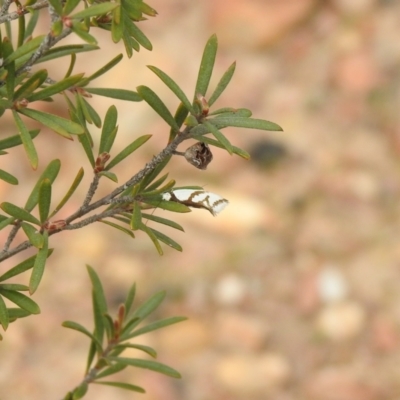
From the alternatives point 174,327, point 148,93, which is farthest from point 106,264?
point 148,93

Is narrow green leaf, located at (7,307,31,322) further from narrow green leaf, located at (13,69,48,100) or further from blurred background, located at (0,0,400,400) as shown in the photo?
blurred background, located at (0,0,400,400)

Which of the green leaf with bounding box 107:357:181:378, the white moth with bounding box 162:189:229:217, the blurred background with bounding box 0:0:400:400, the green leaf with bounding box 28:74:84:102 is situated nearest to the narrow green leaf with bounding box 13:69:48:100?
the green leaf with bounding box 28:74:84:102

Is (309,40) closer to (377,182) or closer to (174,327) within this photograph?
(377,182)

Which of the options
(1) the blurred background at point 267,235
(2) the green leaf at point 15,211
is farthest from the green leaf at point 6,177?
(1) the blurred background at point 267,235

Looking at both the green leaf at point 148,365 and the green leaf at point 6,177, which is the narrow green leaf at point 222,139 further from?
the green leaf at point 148,365

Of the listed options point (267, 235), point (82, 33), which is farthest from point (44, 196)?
point (267, 235)

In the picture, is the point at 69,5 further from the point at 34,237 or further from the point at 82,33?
the point at 34,237
